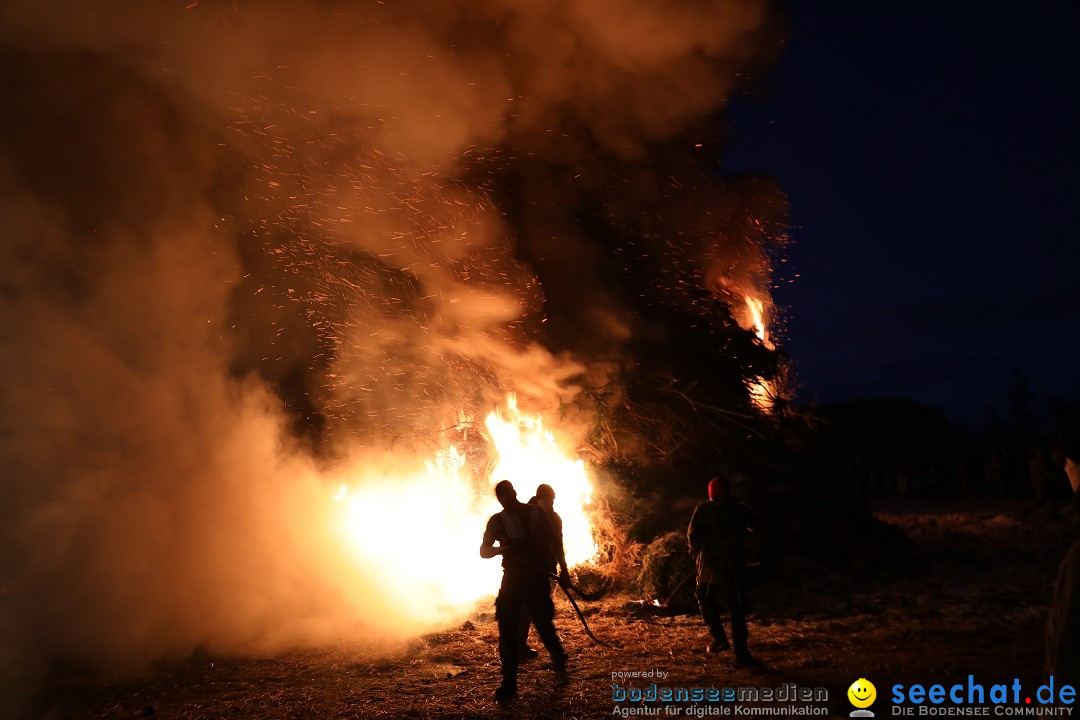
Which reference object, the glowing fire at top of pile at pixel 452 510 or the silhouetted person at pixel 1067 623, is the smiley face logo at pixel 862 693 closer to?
the silhouetted person at pixel 1067 623

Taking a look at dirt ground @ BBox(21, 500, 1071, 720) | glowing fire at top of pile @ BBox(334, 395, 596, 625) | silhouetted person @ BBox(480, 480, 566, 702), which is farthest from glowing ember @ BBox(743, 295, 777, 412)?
silhouetted person @ BBox(480, 480, 566, 702)

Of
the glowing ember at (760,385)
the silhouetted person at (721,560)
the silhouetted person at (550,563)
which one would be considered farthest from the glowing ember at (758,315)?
the silhouetted person at (721,560)

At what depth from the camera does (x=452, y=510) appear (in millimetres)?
10719

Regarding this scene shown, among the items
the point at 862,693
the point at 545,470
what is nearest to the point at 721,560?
the point at 862,693

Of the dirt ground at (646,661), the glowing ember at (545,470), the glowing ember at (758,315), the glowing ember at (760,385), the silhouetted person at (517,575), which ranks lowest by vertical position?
the dirt ground at (646,661)

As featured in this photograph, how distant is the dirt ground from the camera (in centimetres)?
512

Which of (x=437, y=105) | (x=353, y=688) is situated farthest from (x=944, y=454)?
(x=353, y=688)

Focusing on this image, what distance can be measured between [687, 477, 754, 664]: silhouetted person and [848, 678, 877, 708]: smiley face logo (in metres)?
0.95

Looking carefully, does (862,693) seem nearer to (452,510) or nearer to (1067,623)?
(1067,623)

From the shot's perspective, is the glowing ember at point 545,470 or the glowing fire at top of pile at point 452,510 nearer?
the glowing fire at top of pile at point 452,510

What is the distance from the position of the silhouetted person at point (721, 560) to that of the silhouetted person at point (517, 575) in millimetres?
1356

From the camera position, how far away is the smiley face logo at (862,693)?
4.50 meters

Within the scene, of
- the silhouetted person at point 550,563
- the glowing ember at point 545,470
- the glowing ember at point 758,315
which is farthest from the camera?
the glowing ember at point 758,315

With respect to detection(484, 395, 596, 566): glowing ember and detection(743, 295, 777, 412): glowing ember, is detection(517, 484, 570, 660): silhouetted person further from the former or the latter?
detection(743, 295, 777, 412): glowing ember
